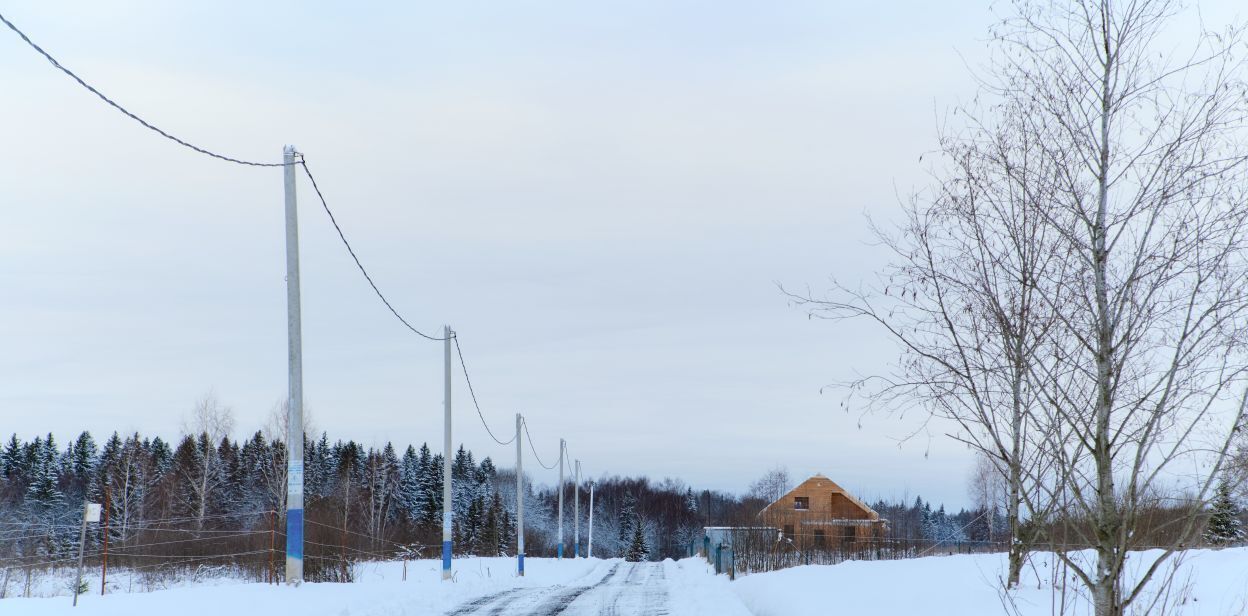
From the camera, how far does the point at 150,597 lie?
1298 centimetres

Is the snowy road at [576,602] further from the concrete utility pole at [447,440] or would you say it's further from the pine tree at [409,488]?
the pine tree at [409,488]

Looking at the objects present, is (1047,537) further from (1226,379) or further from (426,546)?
(426,546)

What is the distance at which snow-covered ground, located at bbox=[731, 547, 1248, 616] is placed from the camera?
39.5 ft

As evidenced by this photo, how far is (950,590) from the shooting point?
1443cm

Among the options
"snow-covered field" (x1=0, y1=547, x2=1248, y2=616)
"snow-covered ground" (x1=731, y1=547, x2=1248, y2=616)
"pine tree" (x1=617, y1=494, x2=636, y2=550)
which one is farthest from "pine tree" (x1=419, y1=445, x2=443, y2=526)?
"snow-covered ground" (x1=731, y1=547, x2=1248, y2=616)

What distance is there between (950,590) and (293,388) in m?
10.6

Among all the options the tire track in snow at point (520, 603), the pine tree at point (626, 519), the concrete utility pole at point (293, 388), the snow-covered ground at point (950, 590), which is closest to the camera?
the snow-covered ground at point (950, 590)

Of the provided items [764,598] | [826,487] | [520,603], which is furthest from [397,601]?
[826,487]

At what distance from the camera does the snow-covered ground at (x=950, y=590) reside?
12055 mm

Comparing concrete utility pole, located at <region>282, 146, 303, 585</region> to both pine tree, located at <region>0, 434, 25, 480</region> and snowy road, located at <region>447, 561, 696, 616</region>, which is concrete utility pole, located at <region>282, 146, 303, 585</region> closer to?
snowy road, located at <region>447, 561, 696, 616</region>

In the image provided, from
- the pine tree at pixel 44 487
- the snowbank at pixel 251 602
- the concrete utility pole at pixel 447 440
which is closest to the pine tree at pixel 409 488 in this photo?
the pine tree at pixel 44 487

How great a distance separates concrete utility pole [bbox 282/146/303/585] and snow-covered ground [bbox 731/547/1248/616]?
7.48 metres

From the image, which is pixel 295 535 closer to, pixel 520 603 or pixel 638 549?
pixel 520 603

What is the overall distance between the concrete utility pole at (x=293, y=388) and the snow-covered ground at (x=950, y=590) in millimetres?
7483
